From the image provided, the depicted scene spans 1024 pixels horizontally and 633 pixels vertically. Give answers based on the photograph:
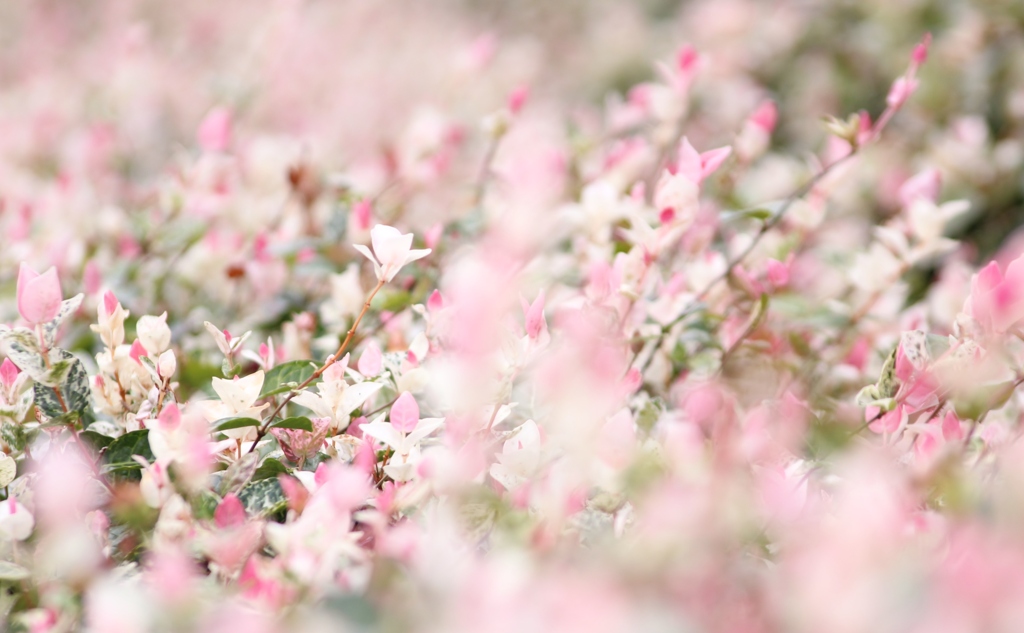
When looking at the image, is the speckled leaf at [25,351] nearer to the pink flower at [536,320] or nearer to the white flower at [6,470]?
the white flower at [6,470]

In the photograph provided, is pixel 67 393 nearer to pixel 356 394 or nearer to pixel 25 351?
pixel 25 351

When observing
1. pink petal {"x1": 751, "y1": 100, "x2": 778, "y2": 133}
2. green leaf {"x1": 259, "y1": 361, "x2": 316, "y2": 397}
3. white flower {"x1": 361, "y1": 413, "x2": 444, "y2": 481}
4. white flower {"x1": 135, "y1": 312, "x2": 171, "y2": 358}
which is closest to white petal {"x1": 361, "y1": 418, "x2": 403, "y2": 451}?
white flower {"x1": 361, "y1": 413, "x2": 444, "y2": 481}

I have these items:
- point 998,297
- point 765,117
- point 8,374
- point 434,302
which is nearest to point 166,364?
point 8,374

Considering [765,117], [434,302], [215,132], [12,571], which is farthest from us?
[215,132]

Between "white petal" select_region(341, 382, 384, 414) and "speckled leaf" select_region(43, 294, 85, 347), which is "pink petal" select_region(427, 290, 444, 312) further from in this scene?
"speckled leaf" select_region(43, 294, 85, 347)

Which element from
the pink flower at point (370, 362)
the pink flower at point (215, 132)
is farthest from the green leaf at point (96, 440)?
the pink flower at point (215, 132)

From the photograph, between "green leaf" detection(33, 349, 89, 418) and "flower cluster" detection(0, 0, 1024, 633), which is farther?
"green leaf" detection(33, 349, 89, 418)

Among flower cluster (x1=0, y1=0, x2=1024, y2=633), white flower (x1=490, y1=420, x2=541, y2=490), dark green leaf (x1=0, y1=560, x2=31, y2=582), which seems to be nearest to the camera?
flower cluster (x1=0, y1=0, x2=1024, y2=633)
